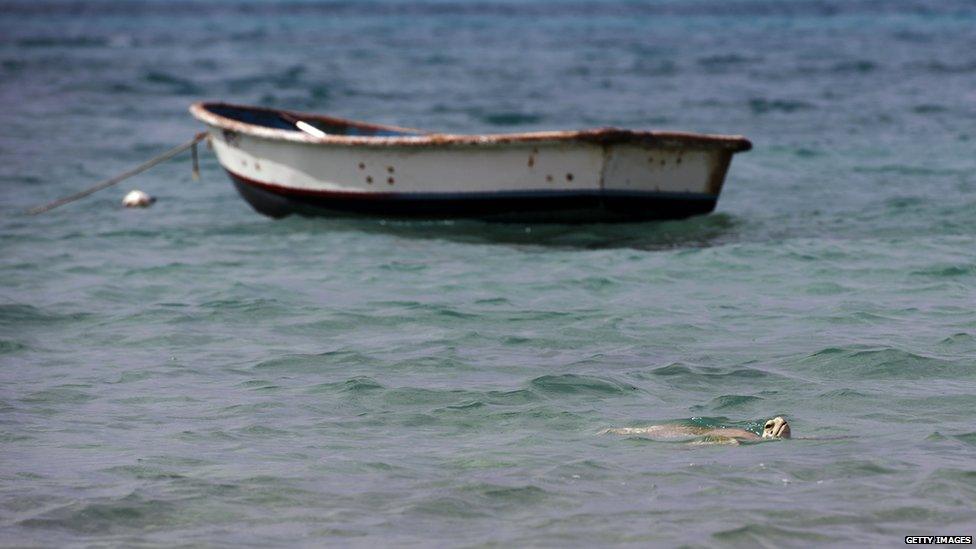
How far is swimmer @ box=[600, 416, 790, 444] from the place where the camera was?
6867 mm

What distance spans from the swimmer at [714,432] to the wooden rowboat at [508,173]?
5259 mm

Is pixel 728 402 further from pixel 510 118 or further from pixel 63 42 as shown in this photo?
pixel 63 42

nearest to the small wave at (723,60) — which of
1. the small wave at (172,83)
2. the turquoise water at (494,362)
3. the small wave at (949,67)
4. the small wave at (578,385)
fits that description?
the small wave at (949,67)

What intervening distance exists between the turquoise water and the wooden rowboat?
10.0 inches

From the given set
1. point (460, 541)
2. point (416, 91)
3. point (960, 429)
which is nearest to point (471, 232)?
point (960, 429)

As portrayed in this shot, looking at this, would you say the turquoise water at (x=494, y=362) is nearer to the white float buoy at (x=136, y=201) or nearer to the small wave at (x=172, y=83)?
the white float buoy at (x=136, y=201)

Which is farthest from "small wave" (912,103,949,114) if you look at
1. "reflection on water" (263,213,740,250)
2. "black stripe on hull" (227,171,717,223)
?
"black stripe on hull" (227,171,717,223)

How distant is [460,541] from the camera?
225 inches

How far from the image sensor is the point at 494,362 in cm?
857

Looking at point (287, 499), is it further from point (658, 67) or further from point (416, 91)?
point (658, 67)

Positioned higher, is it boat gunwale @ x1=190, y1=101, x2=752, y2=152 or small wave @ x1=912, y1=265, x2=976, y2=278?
boat gunwale @ x1=190, y1=101, x2=752, y2=152

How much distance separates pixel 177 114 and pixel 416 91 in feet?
19.4

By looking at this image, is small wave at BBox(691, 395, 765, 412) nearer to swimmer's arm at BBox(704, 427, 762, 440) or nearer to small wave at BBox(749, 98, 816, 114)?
swimmer's arm at BBox(704, 427, 762, 440)

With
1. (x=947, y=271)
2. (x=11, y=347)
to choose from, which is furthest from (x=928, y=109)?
(x=11, y=347)
